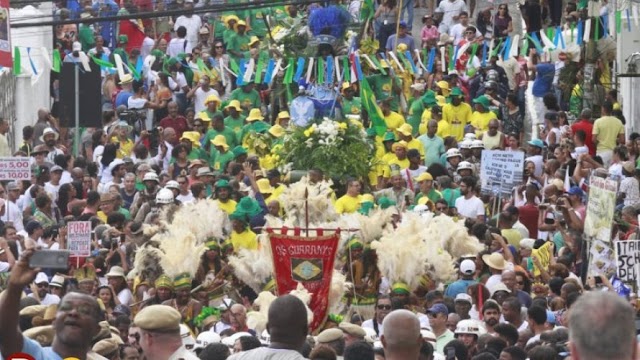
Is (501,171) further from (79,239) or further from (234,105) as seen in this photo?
(234,105)

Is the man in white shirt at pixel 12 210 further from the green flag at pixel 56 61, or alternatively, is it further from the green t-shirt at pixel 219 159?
the green flag at pixel 56 61

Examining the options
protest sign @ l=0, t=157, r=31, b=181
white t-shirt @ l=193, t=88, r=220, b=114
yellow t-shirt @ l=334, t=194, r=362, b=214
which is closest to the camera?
yellow t-shirt @ l=334, t=194, r=362, b=214

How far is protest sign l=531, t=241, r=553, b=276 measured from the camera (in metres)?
19.6

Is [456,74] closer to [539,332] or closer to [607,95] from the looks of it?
[607,95]

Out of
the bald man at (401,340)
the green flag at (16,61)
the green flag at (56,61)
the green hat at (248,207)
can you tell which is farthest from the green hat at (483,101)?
the bald man at (401,340)

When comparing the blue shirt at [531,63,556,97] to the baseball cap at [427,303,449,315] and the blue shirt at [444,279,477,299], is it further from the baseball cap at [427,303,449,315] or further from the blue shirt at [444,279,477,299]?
the baseball cap at [427,303,449,315]

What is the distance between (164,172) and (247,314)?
31.0 ft

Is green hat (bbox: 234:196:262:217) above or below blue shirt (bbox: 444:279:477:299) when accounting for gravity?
above

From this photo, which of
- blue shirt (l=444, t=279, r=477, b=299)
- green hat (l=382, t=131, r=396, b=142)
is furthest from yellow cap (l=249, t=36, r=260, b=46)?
blue shirt (l=444, t=279, r=477, b=299)

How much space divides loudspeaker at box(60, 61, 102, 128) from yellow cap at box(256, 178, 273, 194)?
347 cm

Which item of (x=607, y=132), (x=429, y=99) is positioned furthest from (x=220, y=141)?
(x=607, y=132)

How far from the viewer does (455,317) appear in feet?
54.9

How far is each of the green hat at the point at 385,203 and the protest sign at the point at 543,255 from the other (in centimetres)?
255

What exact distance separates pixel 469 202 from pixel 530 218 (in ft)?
2.41
